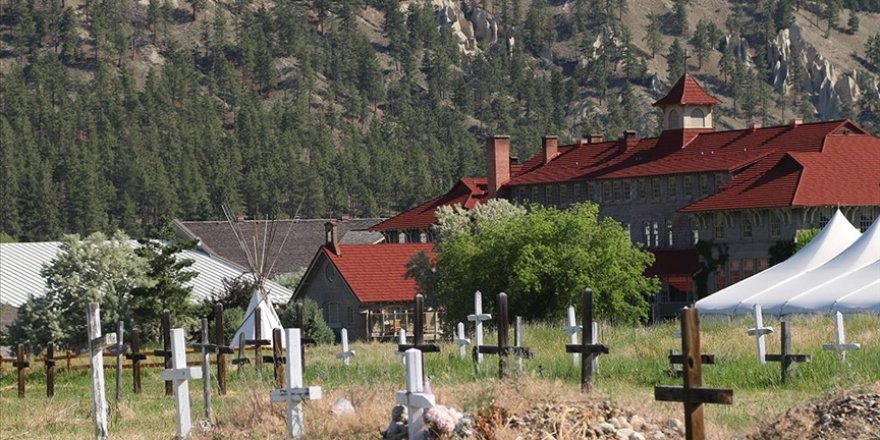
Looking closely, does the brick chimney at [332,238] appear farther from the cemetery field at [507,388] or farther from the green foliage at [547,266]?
the cemetery field at [507,388]

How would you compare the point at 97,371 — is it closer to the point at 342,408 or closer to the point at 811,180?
the point at 342,408

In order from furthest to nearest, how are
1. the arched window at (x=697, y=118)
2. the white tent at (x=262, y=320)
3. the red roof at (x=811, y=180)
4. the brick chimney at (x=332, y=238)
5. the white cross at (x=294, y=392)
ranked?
the arched window at (x=697, y=118) → the brick chimney at (x=332, y=238) → the red roof at (x=811, y=180) → the white tent at (x=262, y=320) → the white cross at (x=294, y=392)

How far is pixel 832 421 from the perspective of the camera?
19359 mm

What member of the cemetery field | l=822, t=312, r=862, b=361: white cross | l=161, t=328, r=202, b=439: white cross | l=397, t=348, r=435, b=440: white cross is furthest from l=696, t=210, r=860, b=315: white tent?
l=397, t=348, r=435, b=440: white cross

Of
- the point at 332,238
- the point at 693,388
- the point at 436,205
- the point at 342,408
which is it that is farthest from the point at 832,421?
the point at 436,205

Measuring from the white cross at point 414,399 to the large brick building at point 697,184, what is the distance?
239 ft

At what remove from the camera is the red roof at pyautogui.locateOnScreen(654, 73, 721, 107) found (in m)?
114

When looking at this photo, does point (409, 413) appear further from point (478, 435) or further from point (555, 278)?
point (555, 278)


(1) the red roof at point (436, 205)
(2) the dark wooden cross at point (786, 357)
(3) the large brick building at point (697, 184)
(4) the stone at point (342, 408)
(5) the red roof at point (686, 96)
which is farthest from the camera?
(1) the red roof at point (436, 205)

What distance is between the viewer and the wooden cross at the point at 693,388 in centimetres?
1502

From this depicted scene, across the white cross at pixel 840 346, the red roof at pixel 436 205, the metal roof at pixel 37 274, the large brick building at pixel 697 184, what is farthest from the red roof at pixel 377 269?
the white cross at pixel 840 346

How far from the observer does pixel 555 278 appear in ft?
235

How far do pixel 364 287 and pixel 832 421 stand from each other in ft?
240

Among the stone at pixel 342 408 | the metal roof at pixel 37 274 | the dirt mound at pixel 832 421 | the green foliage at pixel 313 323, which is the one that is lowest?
the dirt mound at pixel 832 421
